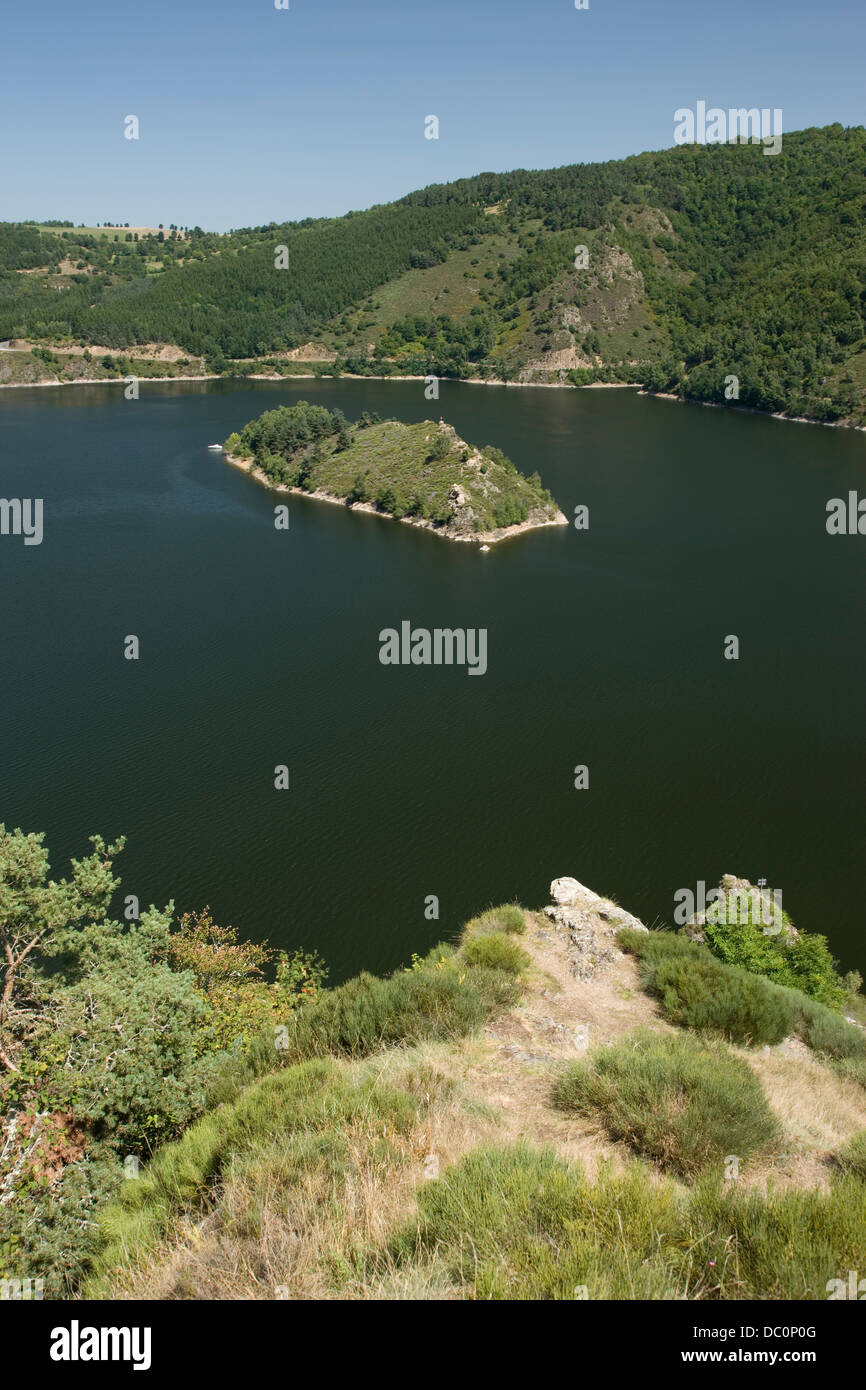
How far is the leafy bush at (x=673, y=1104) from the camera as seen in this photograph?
28.4 ft

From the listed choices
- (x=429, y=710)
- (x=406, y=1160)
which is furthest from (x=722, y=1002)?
(x=429, y=710)

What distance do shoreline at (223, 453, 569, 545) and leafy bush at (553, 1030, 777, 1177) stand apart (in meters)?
55.7

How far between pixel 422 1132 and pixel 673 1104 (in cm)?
306

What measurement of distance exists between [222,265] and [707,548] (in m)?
173

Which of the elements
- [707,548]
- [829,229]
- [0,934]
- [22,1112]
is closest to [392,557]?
[707,548]

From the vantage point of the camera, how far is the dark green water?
2725 centimetres

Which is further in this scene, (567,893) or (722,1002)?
(567,893)

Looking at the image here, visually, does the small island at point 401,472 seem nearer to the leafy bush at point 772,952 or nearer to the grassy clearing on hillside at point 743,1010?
the leafy bush at point 772,952

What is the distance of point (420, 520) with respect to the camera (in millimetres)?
67562

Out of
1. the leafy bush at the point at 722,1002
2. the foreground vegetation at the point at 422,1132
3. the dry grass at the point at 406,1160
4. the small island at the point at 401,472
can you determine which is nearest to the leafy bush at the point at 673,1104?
the foreground vegetation at the point at 422,1132

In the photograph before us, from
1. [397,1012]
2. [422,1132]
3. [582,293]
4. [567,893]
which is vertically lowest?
[567,893]

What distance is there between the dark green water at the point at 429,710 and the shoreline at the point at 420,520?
1.57 metres

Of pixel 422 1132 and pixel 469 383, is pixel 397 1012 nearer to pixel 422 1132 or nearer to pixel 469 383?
pixel 422 1132
